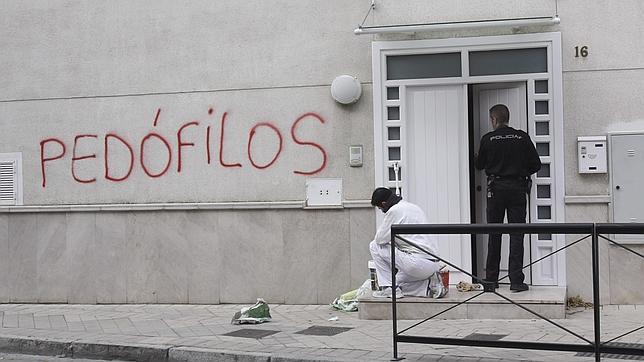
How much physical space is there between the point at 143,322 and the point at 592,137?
213 inches

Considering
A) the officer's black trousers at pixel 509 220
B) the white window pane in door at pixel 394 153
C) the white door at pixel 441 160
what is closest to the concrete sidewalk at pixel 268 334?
the officer's black trousers at pixel 509 220

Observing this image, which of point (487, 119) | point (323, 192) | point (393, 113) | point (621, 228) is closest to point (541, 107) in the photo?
point (487, 119)

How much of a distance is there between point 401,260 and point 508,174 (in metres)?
1.57

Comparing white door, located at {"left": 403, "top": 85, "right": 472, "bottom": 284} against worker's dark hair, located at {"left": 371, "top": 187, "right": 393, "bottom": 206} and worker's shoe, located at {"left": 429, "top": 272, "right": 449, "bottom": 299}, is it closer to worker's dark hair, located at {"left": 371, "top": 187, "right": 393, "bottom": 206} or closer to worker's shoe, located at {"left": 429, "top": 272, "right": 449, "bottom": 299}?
worker's shoe, located at {"left": 429, "top": 272, "right": 449, "bottom": 299}

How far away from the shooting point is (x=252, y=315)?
9.66 metres

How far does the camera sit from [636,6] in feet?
32.3

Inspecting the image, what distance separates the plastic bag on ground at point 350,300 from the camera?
33.0 feet

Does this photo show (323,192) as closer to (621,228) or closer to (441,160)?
Result: (441,160)

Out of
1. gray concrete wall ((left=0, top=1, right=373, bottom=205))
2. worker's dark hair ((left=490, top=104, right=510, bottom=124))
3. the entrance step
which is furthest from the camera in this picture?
gray concrete wall ((left=0, top=1, right=373, bottom=205))

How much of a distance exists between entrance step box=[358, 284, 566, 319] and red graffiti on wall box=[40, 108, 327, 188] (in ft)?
6.78

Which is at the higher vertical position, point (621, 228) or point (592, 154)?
point (592, 154)

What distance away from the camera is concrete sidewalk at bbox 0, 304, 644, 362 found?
7.76m

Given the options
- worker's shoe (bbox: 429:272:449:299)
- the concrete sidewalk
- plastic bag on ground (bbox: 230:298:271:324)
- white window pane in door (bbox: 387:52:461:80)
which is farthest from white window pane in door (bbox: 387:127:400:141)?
plastic bag on ground (bbox: 230:298:271:324)

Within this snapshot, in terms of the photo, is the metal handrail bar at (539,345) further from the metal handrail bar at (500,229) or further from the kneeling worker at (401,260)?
the kneeling worker at (401,260)
